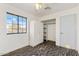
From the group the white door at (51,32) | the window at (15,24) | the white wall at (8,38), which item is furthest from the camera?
the white door at (51,32)

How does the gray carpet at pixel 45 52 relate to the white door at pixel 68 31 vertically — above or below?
below

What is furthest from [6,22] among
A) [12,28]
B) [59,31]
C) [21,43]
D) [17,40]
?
[59,31]

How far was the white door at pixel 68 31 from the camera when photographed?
3164 mm

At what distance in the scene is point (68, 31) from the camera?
336cm

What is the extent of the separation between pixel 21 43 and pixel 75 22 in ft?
8.29

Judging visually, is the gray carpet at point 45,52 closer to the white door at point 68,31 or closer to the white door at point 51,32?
the white door at point 68,31

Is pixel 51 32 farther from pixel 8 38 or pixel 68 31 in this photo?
pixel 8 38

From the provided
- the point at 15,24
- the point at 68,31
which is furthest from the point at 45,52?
the point at 15,24

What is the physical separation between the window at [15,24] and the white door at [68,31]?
188cm

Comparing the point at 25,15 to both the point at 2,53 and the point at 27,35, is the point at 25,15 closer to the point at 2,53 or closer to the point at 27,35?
the point at 27,35

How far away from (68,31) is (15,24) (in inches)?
91.7

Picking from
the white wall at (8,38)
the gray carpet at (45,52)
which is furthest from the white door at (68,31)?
the white wall at (8,38)

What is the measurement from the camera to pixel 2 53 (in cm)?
256

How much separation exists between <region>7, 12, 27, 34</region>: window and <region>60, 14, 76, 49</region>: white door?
6.18 ft
